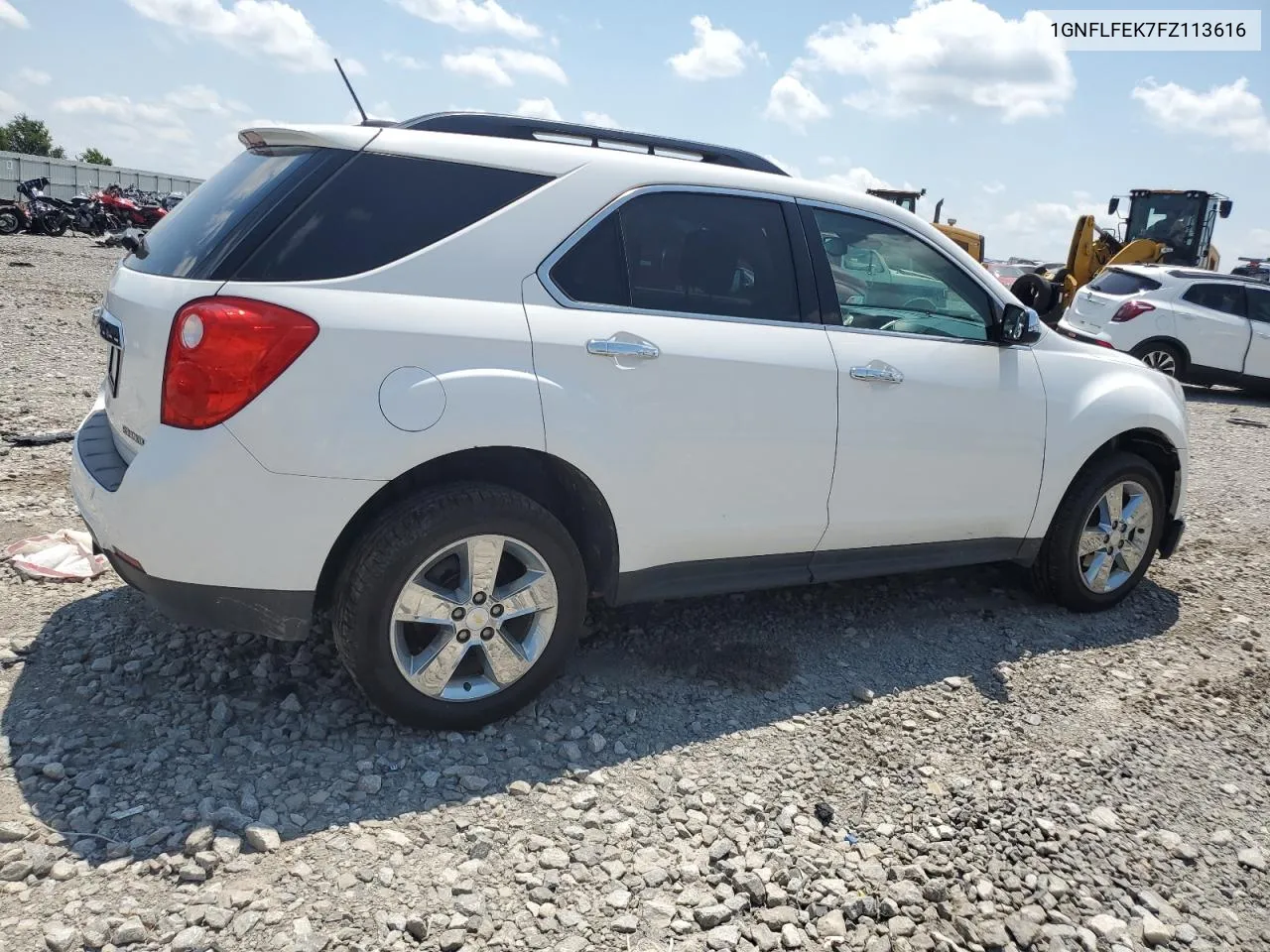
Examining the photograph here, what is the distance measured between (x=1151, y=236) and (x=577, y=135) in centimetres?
2083

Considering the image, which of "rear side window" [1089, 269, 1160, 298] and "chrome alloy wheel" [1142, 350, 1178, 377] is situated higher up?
"rear side window" [1089, 269, 1160, 298]

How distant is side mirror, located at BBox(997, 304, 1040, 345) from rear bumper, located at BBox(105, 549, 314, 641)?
2932mm

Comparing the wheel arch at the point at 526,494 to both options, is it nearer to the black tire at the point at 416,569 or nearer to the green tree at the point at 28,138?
the black tire at the point at 416,569

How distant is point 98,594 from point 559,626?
2.05m

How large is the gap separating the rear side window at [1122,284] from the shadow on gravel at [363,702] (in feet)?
34.0

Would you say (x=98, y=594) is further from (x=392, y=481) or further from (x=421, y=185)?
(x=421, y=185)

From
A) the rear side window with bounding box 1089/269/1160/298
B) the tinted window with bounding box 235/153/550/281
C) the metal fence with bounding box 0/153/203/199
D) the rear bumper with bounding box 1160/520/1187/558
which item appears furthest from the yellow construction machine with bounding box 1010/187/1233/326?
the metal fence with bounding box 0/153/203/199

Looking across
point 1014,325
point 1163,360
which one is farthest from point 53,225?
point 1014,325

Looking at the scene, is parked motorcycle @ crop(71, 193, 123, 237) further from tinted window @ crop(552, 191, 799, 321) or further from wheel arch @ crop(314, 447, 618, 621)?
wheel arch @ crop(314, 447, 618, 621)

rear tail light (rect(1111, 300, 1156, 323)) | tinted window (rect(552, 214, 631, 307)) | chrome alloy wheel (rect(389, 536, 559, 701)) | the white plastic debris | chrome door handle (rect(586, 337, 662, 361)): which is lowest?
the white plastic debris

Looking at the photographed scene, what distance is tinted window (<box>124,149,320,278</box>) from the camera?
9.49 ft

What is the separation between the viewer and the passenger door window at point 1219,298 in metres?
13.2

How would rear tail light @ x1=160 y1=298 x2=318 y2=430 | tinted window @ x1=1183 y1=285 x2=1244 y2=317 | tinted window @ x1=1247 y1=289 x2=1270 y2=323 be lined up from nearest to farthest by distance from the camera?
rear tail light @ x1=160 y1=298 x2=318 y2=430
tinted window @ x1=1183 y1=285 x2=1244 y2=317
tinted window @ x1=1247 y1=289 x2=1270 y2=323

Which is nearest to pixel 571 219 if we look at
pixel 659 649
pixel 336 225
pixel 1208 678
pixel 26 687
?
pixel 336 225
